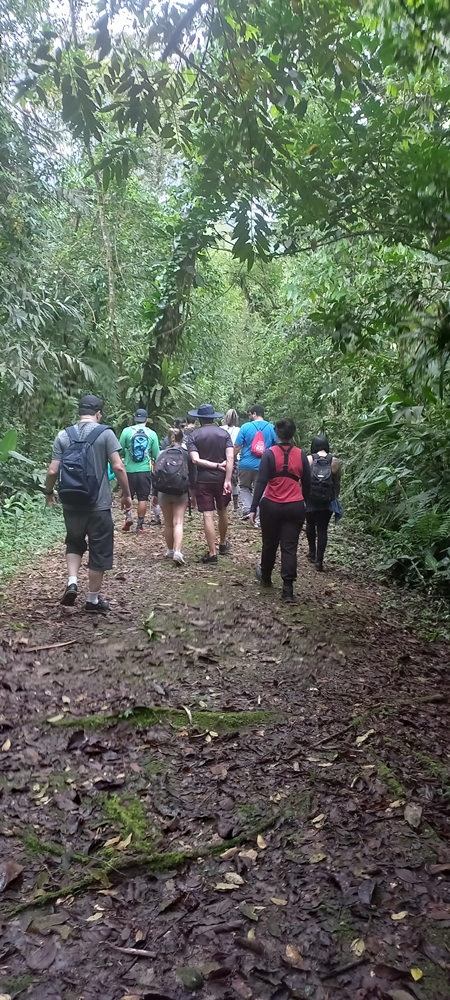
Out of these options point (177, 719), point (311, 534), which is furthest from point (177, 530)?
point (177, 719)

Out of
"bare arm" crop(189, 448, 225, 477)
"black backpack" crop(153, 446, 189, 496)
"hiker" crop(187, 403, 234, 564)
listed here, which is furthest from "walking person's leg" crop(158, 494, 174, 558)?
"bare arm" crop(189, 448, 225, 477)

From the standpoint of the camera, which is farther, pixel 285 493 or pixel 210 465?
pixel 210 465

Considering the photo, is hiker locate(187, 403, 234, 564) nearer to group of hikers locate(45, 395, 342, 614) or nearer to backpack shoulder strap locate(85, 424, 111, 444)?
group of hikers locate(45, 395, 342, 614)

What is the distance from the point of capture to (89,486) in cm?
577

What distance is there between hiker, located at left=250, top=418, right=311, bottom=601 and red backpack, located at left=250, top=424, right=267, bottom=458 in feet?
14.0

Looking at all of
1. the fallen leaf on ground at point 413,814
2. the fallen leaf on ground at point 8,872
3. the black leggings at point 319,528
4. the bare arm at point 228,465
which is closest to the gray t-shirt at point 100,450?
the bare arm at point 228,465

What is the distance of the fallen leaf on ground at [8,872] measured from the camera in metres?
2.72

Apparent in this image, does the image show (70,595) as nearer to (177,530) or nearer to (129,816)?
(177,530)

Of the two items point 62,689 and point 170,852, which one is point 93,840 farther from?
point 62,689

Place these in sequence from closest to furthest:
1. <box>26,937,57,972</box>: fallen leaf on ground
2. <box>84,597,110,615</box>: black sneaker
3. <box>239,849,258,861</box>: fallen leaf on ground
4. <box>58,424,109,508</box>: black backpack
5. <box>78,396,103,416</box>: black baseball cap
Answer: <box>26,937,57,972</box>: fallen leaf on ground → <box>239,849,258,861</box>: fallen leaf on ground → <box>58,424,109,508</box>: black backpack → <box>78,396,103,416</box>: black baseball cap → <box>84,597,110,615</box>: black sneaker

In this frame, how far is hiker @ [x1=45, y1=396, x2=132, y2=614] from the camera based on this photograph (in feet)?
19.0

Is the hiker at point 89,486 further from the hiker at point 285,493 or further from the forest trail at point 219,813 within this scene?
the hiker at point 285,493

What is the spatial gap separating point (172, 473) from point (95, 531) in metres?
2.16

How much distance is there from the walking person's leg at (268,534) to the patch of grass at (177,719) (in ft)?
9.52
